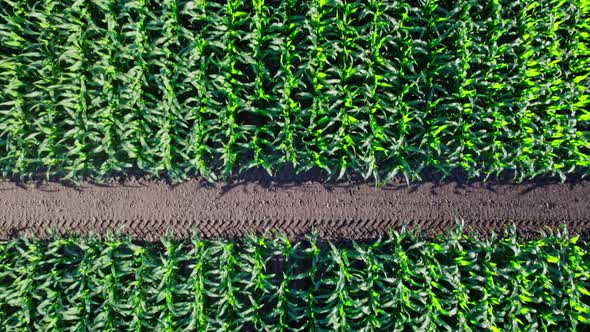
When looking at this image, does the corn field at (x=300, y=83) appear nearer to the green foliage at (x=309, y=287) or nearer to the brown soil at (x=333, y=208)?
the brown soil at (x=333, y=208)

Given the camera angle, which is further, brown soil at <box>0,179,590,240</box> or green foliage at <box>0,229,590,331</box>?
brown soil at <box>0,179,590,240</box>

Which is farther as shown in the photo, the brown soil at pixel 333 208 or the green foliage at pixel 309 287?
the brown soil at pixel 333 208

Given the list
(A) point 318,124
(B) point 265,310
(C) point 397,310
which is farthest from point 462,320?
(A) point 318,124

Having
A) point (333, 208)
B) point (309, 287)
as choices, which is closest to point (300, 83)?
point (333, 208)

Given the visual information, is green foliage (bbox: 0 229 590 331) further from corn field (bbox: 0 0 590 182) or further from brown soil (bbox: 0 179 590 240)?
corn field (bbox: 0 0 590 182)

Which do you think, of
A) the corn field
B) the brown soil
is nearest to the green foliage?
the brown soil

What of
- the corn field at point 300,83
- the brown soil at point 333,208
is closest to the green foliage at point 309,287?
the brown soil at point 333,208

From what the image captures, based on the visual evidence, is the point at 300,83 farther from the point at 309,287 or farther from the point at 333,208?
the point at 309,287
